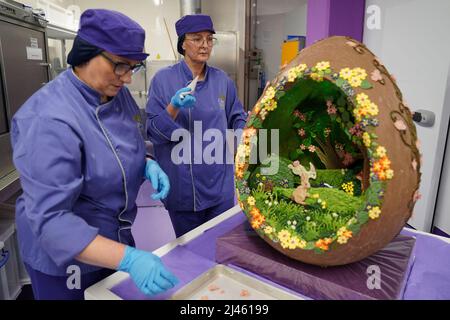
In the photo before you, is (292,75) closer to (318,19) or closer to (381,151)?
(381,151)

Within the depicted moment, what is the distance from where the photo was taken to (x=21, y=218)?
112 centimetres

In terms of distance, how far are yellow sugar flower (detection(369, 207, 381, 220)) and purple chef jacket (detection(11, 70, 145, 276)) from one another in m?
0.75

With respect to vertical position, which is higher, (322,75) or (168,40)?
(168,40)

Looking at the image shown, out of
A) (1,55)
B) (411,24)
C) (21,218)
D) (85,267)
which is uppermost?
(411,24)

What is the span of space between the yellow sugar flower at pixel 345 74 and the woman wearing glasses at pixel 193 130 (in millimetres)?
958

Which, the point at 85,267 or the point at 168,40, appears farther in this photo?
the point at 168,40

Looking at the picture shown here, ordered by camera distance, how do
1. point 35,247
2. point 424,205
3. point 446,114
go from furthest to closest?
point 424,205 < point 446,114 < point 35,247

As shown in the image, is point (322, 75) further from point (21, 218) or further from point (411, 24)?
point (411, 24)

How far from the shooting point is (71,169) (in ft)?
3.09

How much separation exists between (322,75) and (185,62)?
107 centimetres

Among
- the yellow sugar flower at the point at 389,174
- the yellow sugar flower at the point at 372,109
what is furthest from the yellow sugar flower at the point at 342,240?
the yellow sugar flower at the point at 372,109

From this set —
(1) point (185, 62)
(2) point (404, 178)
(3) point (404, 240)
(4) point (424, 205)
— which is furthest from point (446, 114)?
(1) point (185, 62)
